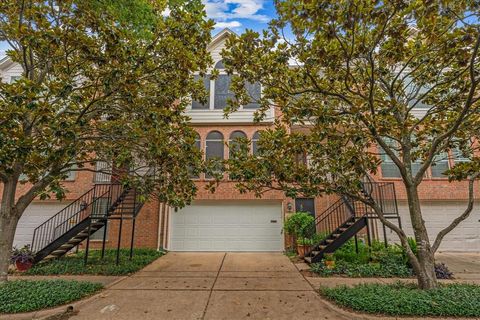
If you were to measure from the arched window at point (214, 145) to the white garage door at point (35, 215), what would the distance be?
6559 millimetres

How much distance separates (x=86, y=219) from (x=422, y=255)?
9282 mm

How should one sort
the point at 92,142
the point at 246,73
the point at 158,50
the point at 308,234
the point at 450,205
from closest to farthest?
the point at 158,50 < the point at 246,73 < the point at 92,142 < the point at 308,234 < the point at 450,205

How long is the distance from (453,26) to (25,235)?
51.8 ft

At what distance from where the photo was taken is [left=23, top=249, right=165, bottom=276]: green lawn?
7.64 m

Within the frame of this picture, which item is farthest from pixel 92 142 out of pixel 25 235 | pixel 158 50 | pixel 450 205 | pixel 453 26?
pixel 450 205

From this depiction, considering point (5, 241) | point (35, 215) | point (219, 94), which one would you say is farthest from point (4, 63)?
point (5, 241)

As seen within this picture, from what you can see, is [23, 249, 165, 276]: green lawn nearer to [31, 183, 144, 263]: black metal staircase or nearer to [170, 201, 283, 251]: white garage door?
[31, 183, 144, 263]: black metal staircase

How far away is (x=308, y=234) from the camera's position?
10.0 m

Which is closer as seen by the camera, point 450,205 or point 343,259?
point 343,259

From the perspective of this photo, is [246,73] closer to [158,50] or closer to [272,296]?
[158,50]

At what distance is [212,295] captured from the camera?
5.61 metres

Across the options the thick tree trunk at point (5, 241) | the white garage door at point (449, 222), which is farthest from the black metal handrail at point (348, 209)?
the thick tree trunk at point (5, 241)

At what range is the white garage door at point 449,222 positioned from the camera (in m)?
11.1

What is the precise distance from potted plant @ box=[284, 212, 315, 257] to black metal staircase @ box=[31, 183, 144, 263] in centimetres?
554
